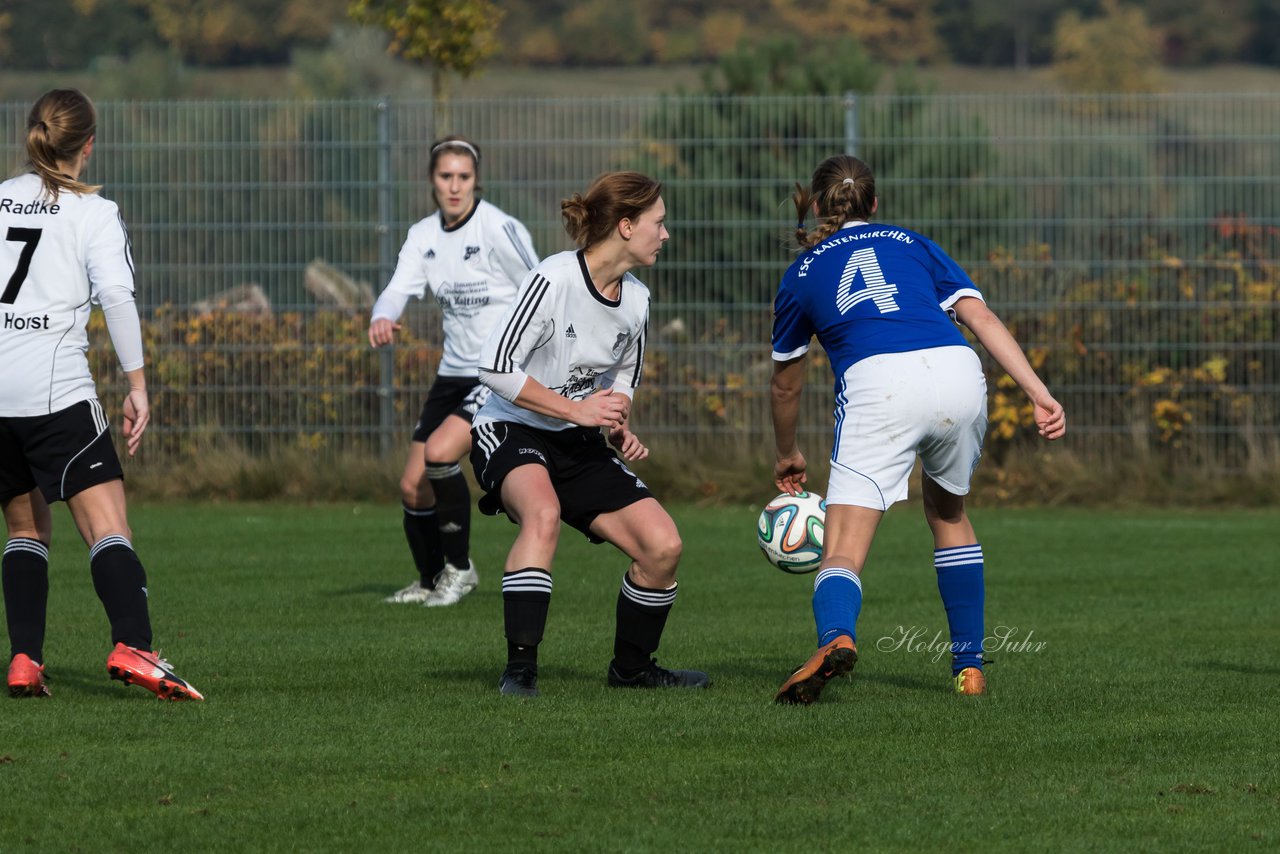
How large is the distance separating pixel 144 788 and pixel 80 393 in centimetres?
188

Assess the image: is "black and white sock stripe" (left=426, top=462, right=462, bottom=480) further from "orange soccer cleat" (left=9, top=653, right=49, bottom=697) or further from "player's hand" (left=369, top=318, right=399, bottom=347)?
"orange soccer cleat" (left=9, top=653, right=49, bottom=697)

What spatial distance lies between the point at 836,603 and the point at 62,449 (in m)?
2.59

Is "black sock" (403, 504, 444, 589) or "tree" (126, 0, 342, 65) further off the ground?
"tree" (126, 0, 342, 65)

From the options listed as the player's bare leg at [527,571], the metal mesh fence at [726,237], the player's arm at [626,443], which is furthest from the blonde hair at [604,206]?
the metal mesh fence at [726,237]

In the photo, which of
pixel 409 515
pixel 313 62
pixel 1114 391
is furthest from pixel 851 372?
pixel 313 62

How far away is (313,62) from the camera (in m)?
77.9

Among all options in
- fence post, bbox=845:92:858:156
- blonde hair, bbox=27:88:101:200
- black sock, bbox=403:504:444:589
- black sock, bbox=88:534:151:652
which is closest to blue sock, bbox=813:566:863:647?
black sock, bbox=88:534:151:652

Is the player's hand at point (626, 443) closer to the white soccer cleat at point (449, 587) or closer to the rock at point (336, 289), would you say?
the white soccer cleat at point (449, 587)

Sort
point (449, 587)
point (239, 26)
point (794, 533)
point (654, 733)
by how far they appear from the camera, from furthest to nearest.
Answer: point (239, 26) → point (449, 587) → point (794, 533) → point (654, 733)

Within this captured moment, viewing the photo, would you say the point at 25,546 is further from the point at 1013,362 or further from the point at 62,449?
the point at 1013,362

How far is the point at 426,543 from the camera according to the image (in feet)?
32.6

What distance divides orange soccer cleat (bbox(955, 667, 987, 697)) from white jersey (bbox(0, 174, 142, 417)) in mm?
3068

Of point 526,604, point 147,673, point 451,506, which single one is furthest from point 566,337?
point 451,506

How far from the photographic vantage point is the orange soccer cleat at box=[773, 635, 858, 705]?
6.08m
